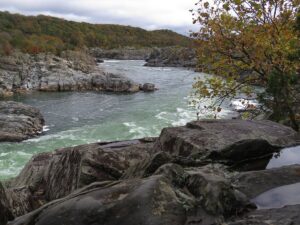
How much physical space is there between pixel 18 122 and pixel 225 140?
2545 cm

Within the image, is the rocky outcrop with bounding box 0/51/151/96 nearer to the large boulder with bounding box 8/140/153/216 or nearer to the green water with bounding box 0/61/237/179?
the green water with bounding box 0/61/237/179

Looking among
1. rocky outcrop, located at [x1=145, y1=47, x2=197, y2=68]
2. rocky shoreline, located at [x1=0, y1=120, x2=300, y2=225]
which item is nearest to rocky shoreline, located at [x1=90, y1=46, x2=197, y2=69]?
rocky outcrop, located at [x1=145, y1=47, x2=197, y2=68]

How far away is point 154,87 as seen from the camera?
5591 centimetres

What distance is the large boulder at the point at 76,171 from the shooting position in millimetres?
Result: 10789

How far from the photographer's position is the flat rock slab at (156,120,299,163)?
938 cm

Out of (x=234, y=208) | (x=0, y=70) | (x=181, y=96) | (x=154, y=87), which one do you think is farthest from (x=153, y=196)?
(x=0, y=70)

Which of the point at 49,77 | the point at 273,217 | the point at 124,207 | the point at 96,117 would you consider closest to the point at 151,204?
the point at 124,207

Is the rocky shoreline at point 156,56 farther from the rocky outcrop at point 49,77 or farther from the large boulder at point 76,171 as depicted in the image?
the large boulder at point 76,171

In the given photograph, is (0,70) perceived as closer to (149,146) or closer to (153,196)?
(149,146)

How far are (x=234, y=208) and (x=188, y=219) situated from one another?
2.78ft

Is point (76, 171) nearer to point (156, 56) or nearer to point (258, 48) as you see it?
point (258, 48)

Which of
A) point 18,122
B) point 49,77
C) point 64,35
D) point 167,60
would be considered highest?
point 64,35

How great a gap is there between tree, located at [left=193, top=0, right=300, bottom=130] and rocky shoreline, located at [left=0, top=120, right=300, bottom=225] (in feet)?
10.9

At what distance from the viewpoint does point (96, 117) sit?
125ft
